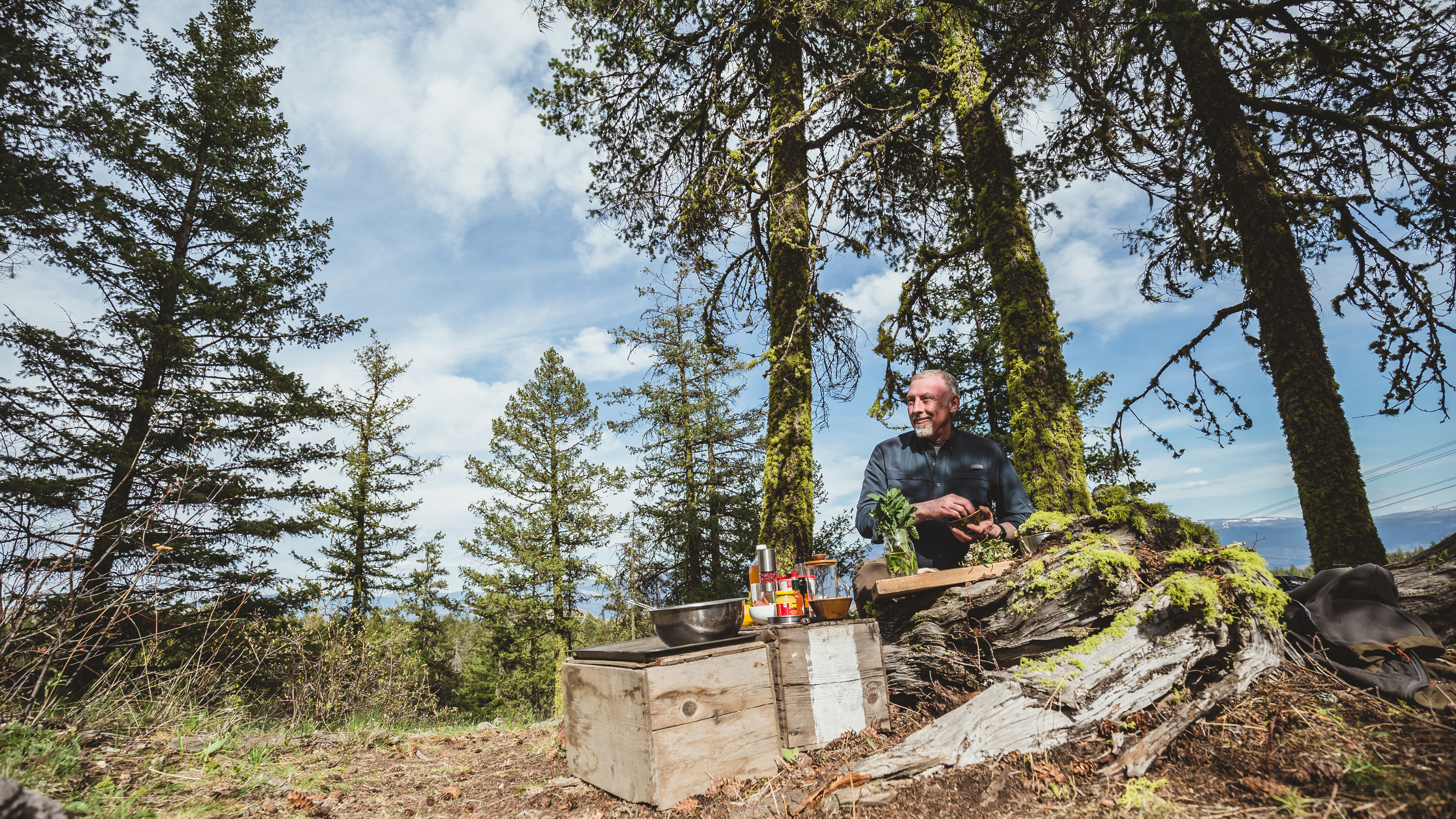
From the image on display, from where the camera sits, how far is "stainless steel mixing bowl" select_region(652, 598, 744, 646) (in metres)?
3.04

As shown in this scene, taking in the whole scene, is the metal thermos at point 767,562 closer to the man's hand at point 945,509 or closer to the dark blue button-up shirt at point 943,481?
the dark blue button-up shirt at point 943,481

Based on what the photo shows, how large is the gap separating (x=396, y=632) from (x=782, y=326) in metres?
18.6

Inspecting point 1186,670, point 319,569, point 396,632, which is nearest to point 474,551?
point 396,632

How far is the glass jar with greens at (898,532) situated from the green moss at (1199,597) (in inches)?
51.2

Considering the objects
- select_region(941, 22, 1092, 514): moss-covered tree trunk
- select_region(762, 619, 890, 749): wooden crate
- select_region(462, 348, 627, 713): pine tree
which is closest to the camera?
select_region(762, 619, 890, 749): wooden crate

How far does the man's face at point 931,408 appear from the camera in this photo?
177 inches

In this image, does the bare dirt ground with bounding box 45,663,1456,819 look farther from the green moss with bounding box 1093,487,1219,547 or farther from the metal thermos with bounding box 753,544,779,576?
the metal thermos with bounding box 753,544,779,576

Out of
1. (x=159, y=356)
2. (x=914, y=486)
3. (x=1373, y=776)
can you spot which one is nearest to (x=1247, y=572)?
(x=1373, y=776)

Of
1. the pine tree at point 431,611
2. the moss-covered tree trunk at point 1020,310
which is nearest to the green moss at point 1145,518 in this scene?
the moss-covered tree trunk at point 1020,310

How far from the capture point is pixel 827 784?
252 centimetres

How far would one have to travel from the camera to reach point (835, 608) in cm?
351

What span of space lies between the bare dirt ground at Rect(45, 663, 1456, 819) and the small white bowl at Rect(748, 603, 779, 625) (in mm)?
743

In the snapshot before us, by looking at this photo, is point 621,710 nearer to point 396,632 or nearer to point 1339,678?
point 1339,678

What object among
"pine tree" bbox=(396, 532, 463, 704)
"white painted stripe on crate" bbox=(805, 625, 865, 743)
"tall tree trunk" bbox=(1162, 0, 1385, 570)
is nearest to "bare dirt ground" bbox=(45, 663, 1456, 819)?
"white painted stripe on crate" bbox=(805, 625, 865, 743)
